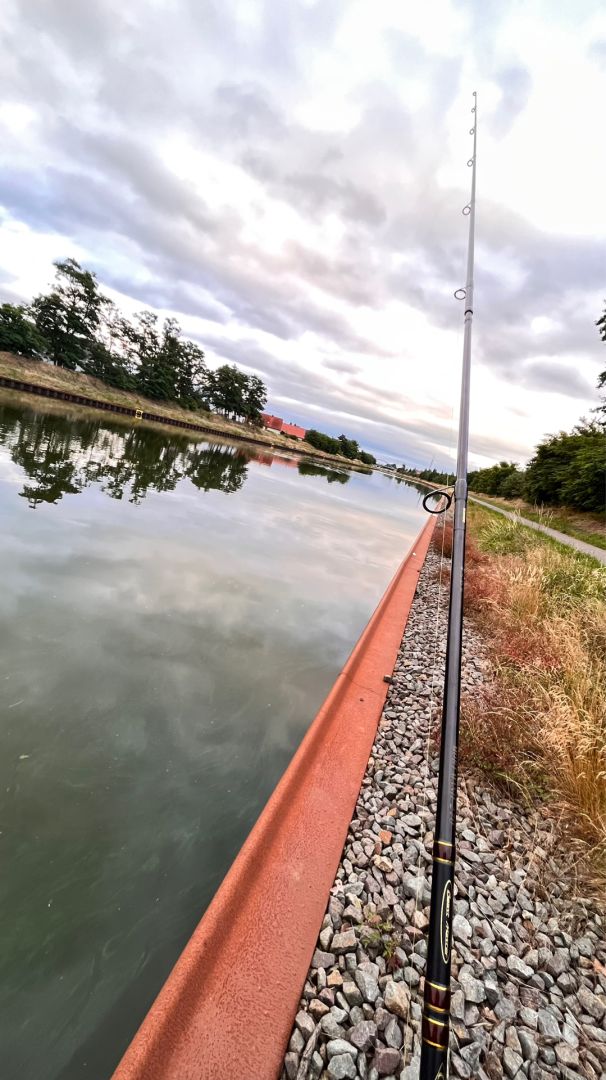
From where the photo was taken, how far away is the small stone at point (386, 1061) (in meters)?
1.44

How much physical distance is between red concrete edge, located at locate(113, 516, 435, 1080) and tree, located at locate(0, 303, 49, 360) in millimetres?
48991

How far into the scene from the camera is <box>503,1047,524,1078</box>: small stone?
1490mm

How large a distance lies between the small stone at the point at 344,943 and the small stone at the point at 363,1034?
24 centimetres

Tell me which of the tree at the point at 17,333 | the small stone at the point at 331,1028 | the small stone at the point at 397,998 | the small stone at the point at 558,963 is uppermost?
the tree at the point at 17,333

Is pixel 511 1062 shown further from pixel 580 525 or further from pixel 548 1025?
pixel 580 525

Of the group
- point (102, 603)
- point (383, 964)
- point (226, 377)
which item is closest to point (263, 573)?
point (102, 603)

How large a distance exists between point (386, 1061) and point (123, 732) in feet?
7.43

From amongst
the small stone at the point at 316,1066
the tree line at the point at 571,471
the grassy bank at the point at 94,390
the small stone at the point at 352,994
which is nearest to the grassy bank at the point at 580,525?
the tree line at the point at 571,471

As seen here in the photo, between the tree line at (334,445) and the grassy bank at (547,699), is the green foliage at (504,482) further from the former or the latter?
the tree line at (334,445)

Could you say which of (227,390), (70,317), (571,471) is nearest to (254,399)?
(227,390)

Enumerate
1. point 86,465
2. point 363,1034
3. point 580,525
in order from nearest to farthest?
point 363,1034 → point 86,465 → point 580,525

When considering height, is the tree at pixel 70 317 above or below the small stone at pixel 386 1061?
above

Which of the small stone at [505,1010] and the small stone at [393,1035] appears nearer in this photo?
the small stone at [393,1035]

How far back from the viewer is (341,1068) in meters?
1.43
